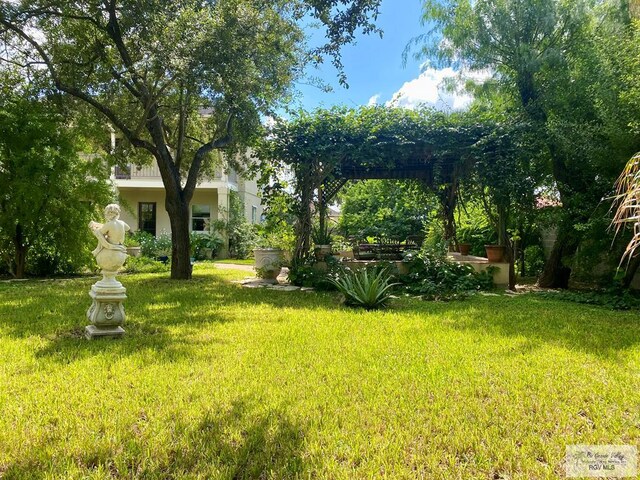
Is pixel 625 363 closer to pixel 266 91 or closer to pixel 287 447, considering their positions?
pixel 287 447

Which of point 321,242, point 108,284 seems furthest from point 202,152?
point 108,284

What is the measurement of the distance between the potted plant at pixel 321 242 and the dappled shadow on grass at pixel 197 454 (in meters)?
7.13

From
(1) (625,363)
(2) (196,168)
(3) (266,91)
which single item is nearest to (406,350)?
(1) (625,363)

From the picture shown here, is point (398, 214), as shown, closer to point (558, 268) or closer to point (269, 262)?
point (558, 268)

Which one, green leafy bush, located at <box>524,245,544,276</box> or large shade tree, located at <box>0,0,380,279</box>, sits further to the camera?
green leafy bush, located at <box>524,245,544,276</box>

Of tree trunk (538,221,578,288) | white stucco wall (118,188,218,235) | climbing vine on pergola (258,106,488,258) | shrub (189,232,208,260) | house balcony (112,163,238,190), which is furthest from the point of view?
white stucco wall (118,188,218,235)

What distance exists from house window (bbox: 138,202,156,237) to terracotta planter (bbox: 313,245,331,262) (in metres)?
12.6

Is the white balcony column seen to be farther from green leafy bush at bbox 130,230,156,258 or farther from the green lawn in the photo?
the green lawn

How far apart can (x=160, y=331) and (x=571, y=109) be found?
28.3 ft

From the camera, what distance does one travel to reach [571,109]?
28.5 ft

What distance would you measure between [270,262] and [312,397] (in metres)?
7.51

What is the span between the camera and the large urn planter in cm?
1034

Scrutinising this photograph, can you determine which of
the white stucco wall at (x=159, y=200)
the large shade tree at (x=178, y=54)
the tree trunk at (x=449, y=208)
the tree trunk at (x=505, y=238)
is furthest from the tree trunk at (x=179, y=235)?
the white stucco wall at (x=159, y=200)

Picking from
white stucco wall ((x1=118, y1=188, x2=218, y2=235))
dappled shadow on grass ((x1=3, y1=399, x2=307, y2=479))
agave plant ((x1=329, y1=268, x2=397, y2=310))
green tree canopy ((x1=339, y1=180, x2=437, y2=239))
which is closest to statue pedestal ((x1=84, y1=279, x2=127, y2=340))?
dappled shadow on grass ((x1=3, y1=399, x2=307, y2=479))
